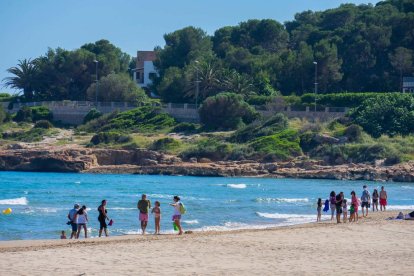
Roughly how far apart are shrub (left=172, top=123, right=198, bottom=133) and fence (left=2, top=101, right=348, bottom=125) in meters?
1.75

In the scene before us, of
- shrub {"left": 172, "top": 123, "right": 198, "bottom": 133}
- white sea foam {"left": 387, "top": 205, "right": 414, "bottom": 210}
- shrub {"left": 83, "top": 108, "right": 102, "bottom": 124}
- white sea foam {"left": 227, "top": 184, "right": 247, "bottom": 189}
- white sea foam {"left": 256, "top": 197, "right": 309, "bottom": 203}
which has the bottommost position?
white sea foam {"left": 387, "top": 205, "right": 414, "bottom": 210}

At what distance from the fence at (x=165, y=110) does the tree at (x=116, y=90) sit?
172 cm

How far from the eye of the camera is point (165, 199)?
45.8 meters

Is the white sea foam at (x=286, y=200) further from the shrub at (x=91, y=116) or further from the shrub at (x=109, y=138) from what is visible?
the shrub at (x=91, y=116)

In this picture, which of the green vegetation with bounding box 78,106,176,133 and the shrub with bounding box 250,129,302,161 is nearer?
the shrub with bounding box 250,129,302,161

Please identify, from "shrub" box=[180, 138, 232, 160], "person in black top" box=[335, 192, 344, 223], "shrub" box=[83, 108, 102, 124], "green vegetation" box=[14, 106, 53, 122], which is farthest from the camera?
"green vegetation" box=[14, 106, 53, 122]

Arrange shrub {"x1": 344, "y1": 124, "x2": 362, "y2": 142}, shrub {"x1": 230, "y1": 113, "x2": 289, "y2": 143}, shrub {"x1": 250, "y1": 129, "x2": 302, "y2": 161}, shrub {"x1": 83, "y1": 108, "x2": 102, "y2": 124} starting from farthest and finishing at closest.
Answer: shrub {"x1": 83, "y1": 108, "x2": 102, "y2": 124}, shrub {"x1": 230, "y1": 113, "x2": 289, "y2": 143}, shrub {"x1": 344, "y1": 124, "x2": 362, "y2": 142}, shrub {"x1": 250, "y1": 129, "x2": 302, "y2": 161}

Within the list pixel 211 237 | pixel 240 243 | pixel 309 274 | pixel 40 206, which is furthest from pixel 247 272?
pixel 40 206

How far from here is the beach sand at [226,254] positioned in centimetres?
1761

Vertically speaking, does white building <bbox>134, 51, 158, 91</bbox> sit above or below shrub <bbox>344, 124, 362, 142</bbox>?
above

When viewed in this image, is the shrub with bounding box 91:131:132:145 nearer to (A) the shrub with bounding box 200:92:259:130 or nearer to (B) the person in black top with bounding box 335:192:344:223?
(A) the shrub with bounding box 200:92:259:130

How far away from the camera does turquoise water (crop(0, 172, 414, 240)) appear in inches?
1268

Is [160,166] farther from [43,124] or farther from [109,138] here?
[43,124]

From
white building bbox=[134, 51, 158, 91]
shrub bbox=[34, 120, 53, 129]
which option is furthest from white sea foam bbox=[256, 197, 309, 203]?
white building bbox=[134, 51, 158, 91]
